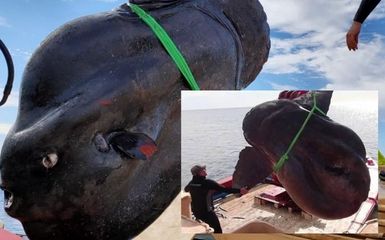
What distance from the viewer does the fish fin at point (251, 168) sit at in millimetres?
3510

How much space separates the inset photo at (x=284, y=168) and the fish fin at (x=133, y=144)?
1409 mm

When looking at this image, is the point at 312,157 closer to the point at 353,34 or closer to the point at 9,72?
the point at 353,34

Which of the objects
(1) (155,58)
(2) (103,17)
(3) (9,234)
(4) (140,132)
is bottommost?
(3) (9,234)

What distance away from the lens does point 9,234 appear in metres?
2.71

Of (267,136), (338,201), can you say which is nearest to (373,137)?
(338,201)

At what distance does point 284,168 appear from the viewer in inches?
137

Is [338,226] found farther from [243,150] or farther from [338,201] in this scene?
[243,150]

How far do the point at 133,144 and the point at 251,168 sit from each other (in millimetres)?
1693

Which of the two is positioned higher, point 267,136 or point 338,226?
point 267,136

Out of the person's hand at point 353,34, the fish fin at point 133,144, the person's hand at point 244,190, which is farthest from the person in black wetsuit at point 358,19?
the fish fin at point 133,144

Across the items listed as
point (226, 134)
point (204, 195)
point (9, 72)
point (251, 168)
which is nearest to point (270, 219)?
point (251, 168)

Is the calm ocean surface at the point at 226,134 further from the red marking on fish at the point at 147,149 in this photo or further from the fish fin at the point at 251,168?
the red marking on fish at the point at 147,149

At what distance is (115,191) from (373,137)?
7.34ft

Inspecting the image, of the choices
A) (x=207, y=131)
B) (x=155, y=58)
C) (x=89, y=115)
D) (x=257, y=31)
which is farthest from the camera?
(x=207, y=131)
